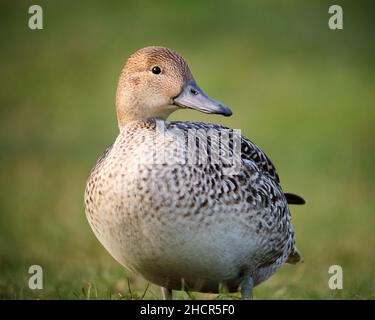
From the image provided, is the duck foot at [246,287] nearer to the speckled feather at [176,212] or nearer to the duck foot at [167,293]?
the speckled feather at [176,212]

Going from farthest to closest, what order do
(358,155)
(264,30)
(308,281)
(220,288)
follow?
(264,30) → (358,155) → (308,281) → (220,288)

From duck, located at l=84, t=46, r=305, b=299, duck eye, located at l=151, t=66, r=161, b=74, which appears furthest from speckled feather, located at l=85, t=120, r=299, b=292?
duck eye, located at l=151, t=66, r=161, b=74

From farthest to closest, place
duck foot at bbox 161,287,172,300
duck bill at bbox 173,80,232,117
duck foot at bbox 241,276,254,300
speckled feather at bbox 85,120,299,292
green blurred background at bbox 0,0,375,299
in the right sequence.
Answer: green blurred background at bbox 0,0,375,299 < duck foot at bbox 161,287,172,300 < duck foot at bbox 241,276,254,300 < duck bill at bbox 173,80,232,117 < speckled feather at bbox 85,120,299,292

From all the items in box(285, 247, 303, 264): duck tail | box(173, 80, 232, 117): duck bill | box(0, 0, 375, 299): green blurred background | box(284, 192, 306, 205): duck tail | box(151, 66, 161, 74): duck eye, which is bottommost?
box(285, 247, 303, 264): duck tail

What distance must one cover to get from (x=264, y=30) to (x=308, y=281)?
36.7 ft

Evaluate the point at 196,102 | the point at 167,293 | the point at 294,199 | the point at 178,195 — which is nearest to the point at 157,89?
the point at 196,102

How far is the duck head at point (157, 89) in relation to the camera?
4879mm

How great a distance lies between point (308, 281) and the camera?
655cm

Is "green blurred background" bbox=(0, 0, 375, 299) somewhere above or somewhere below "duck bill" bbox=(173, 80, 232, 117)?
above

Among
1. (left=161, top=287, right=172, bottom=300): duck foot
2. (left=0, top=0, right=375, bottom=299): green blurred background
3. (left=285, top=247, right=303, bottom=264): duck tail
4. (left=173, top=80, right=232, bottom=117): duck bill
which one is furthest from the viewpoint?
(left=0, top=0, right=375, bottom=299): green blurred background

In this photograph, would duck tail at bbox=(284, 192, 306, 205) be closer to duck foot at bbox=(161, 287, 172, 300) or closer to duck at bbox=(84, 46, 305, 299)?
duck at bbox=(84, 46, 305, 299)

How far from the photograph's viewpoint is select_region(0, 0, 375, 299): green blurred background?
26.5 ft
